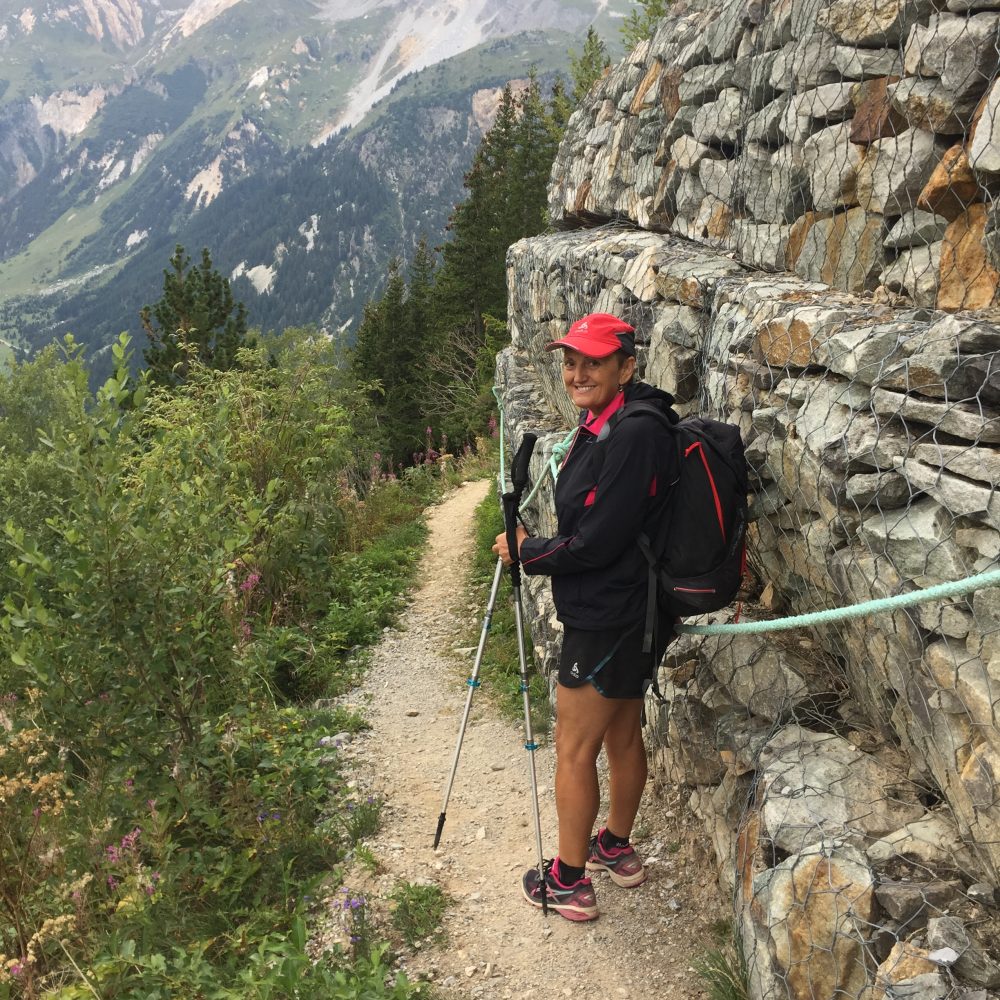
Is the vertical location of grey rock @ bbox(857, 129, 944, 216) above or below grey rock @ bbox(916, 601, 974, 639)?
above

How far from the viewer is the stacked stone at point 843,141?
10.7 feet

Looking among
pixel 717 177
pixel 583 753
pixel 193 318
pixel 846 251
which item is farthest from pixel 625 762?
pixel 193 318

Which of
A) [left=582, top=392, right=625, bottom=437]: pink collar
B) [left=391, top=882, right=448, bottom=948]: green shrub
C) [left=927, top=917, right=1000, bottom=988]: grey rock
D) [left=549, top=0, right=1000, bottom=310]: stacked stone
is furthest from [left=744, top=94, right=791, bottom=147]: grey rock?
[left=391, top=882, right=448, bottom=948]: green shrub

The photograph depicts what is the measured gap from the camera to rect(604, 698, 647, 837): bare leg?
3750 millimetres

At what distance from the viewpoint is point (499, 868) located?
4488 mm

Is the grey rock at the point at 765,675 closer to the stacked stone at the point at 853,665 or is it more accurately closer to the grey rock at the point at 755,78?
the stacked stone at the point at 853,665

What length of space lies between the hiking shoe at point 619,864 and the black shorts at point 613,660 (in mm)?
1107

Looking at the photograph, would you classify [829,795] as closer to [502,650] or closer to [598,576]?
[598,576]

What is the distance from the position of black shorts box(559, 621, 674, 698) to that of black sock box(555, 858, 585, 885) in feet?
3.32

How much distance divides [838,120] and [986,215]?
1.29 metres

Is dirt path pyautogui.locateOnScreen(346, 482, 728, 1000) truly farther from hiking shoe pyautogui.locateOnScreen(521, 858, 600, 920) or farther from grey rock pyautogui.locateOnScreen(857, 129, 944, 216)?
grey rock pyautogui.locateOnScreen(857, 129, 944, 216)

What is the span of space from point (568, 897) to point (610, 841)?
378 millimetres

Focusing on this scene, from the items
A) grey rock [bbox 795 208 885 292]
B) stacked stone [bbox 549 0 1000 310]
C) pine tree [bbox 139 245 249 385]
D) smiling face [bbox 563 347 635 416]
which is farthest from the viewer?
pine tree [bbox 139 245 249 385]

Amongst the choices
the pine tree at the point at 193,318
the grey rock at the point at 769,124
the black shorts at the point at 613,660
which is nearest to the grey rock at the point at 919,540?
the black shorts at the point at 613,660
